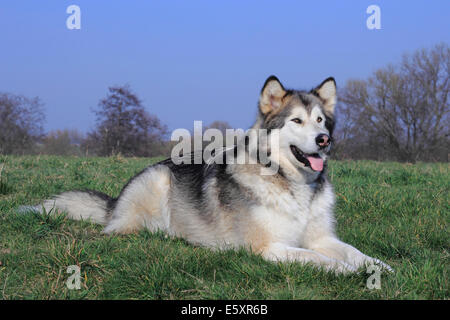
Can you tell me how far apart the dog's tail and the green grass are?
8.8 inches

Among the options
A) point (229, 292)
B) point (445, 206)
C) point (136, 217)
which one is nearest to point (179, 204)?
point (136, 217)

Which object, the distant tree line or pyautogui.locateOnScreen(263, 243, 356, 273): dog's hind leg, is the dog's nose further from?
the distant tree line

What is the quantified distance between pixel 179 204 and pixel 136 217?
2.00ft

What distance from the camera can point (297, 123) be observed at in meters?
4.17

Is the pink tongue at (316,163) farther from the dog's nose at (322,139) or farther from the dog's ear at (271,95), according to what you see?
the dog's ear at (271,95)

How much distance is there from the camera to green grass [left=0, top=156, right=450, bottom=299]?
2980 mm

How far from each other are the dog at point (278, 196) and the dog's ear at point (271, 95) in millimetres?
11

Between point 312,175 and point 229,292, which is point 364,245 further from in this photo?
point 229,292

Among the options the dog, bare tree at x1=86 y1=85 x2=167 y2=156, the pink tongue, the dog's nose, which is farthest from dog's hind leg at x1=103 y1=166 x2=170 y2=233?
bare tree at x1=86 y1=85 x2=167 y2=156

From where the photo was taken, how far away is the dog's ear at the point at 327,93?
4.53 meters

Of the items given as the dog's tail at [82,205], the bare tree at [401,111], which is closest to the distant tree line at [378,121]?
the bare tree at [401,111]

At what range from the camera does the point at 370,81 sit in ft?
115

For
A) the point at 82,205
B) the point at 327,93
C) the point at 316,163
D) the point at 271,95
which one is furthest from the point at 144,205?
the point at 327,93

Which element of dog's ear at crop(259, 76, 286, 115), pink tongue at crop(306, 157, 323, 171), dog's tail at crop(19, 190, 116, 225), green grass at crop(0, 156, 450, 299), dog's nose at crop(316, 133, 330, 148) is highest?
dog's ear at crop(259, 76, 286, 115)
